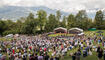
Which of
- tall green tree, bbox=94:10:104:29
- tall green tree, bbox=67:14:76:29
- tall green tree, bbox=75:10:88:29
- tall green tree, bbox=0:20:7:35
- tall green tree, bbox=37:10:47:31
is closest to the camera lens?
tall green tree, bbox=37:10:47:31

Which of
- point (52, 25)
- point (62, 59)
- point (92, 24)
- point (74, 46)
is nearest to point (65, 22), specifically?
point (52, 25)

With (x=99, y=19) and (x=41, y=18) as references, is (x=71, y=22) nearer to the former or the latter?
(x=99, y=19)

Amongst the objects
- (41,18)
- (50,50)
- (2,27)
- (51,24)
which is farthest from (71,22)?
(50,50)

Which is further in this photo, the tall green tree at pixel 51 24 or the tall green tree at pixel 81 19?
the tall green tree at pixel 81 19

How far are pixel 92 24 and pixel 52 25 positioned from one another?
2569 cm

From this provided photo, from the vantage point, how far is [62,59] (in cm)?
1393

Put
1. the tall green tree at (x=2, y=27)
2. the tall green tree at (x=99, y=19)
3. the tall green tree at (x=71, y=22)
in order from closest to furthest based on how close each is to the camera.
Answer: the tall green tree at (x=2, y=27), the tall green tree at (x=99, y=19), the tall green tree at (x=71, y=22)

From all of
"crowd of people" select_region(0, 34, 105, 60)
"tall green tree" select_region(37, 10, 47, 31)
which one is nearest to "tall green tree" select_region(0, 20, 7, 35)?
"tall green tree" select_region(37, 10, 47, 31)

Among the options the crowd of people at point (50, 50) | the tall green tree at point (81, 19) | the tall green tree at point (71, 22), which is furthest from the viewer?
the tall green tree at point (71, 22)

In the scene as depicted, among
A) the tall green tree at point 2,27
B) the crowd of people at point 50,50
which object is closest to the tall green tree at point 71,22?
the tall green tree at point 2,27

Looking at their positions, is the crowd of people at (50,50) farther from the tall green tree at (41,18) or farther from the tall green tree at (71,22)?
the tall green tree at (71,22)

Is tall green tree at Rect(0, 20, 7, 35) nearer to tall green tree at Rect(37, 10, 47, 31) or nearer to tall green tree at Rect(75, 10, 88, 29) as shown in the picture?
tall green tree at Rect(37, 10, 47, 31)

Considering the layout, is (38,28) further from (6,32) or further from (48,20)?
(6,32)

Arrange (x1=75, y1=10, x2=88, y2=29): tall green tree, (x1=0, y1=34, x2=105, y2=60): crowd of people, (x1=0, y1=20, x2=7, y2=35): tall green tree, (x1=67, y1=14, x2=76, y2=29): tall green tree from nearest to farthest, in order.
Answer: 1. (x1=0, y1=34, x2=105, y2=60): crowd of people
2. (x1=0, y1=20, x2=7, y2=35): tall green tree
3. (x1=75, y1=10, x2=88, y2=29): tall green tree
4. (x1=67, y1=14, x2=76, y2=29): tall green tree
